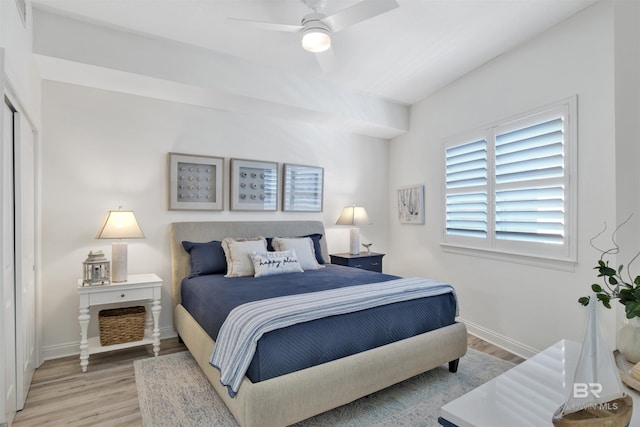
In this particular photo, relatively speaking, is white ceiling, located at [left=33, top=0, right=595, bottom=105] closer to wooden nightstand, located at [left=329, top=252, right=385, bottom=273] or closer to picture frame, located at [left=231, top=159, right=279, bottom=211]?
picture frame, located at [left=231, top=159, right=279, bottom=211]

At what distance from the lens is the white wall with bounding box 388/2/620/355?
2.57m

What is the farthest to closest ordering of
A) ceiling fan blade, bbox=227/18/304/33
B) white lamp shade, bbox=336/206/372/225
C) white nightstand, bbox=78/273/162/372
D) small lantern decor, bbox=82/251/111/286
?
white lamp shade, bbox=336/206/372/225 < small lantern decor, bbox=82/251/111/286 < white nightstand, bbox=78/273/162/372 < ceiling fan blade, bbox=227/18/304/33

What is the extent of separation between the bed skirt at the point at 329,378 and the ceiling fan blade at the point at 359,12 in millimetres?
2178

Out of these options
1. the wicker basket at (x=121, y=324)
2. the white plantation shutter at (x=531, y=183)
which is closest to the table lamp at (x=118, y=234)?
the wicker basket at (x=121, y=324)

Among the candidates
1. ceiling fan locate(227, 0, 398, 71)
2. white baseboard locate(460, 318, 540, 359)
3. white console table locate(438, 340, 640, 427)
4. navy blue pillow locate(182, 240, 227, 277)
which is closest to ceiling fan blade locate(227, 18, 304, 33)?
ceiling fan locate(227, 0, 398, 71)

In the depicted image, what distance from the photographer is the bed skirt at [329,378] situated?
1.74 meters

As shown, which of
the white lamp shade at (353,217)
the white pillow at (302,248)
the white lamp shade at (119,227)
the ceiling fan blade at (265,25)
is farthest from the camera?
the white lamp shade at (353,217)

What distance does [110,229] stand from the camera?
2.92 m

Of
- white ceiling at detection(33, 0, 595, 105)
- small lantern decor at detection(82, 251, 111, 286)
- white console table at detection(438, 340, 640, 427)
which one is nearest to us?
white console table at detection(438, 340, 640, 427)

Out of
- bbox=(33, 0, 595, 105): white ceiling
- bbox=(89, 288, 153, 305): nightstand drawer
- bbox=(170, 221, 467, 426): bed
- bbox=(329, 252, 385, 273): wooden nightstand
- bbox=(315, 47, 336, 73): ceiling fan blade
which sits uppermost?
bbox=(33, 0, 595, 105): white ceiling

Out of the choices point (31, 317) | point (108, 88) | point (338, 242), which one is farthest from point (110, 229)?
point (338, 242)

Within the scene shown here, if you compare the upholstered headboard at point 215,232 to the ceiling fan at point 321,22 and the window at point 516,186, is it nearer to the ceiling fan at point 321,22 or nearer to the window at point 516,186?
the window at point 516,186

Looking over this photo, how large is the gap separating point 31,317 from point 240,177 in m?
2.20

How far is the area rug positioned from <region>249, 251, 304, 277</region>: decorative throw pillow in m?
0.96
